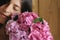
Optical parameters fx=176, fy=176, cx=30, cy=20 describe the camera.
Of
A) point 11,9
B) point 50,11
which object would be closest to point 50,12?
point 50,11

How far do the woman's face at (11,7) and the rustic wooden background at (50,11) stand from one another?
12 centimetres

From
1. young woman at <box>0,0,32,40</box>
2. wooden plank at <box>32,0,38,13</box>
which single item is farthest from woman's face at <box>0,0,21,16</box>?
wooden plank at <box>32,0,38,13</box>

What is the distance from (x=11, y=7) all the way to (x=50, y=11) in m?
0.31

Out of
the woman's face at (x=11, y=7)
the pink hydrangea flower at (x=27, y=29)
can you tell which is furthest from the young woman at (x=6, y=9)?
the pink hydrangea flower at (x=27, y=29)

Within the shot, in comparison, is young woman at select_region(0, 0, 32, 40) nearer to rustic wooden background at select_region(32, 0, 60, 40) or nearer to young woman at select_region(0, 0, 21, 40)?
young woman at select_region(0, 0, 21, 40)

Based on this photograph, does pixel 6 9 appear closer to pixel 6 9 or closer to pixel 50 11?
pixel 6 9

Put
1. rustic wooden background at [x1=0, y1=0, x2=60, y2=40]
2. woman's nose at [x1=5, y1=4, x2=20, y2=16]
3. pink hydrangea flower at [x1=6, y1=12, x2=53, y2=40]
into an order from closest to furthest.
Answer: pink hydrangea flower at [x1=6, y1=12, x2=53, y2=40] < woman's nose at [x1=5, y1=4, x2=20, y2=16] < rustic wooden background at [x1=0, y1=0, x2=60, y2=40]

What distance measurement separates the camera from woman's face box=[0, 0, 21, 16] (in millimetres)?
1175

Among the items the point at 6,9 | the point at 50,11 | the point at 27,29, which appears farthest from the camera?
the point at 50,11

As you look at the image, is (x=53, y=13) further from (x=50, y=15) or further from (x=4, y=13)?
(x=4, y=13)

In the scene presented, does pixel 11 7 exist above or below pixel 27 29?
above

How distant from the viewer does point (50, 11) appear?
4.33 ft

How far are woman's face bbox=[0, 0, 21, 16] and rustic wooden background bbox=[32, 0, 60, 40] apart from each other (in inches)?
4.9

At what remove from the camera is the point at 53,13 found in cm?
133
